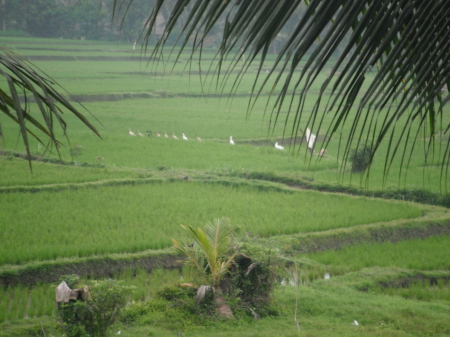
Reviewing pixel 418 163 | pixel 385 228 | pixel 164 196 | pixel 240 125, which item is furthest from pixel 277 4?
pixel 240 125

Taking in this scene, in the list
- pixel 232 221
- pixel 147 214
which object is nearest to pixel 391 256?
pixel 232 221

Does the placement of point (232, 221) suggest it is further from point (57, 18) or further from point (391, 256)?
point (57, 18)

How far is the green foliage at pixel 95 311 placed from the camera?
3.64 metres

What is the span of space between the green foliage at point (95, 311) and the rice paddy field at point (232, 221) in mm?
354

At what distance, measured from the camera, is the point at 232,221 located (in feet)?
25.0

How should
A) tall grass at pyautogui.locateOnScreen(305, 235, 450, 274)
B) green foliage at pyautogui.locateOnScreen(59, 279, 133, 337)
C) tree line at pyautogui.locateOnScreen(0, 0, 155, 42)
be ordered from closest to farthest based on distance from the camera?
green foliage at pyautogui.locateOnScreen(59, 279, 133, 337)
tall grass at pyautogui.locateOnScreen(305, 235, 450, 274)
tree line at pyautogui.locateOnScreen(0, 0, 155, 42)

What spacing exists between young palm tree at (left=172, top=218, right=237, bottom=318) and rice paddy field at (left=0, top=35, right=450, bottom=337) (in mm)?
279

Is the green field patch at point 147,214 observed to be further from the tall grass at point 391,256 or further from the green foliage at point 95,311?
the green foliage at point 95,311

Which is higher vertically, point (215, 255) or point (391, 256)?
point (215, 255)

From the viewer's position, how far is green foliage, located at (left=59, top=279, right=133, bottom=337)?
364 centimetres

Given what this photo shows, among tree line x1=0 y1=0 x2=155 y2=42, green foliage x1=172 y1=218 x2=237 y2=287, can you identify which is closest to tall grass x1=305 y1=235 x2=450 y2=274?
green foliage x1=172 y1=218 x2=237 y2=287

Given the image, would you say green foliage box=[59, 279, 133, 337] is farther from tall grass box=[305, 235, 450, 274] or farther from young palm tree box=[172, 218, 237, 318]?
tall grass box=[305, 235, 450, 274]

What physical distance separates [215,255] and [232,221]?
310 cm

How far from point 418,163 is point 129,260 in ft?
29.1
